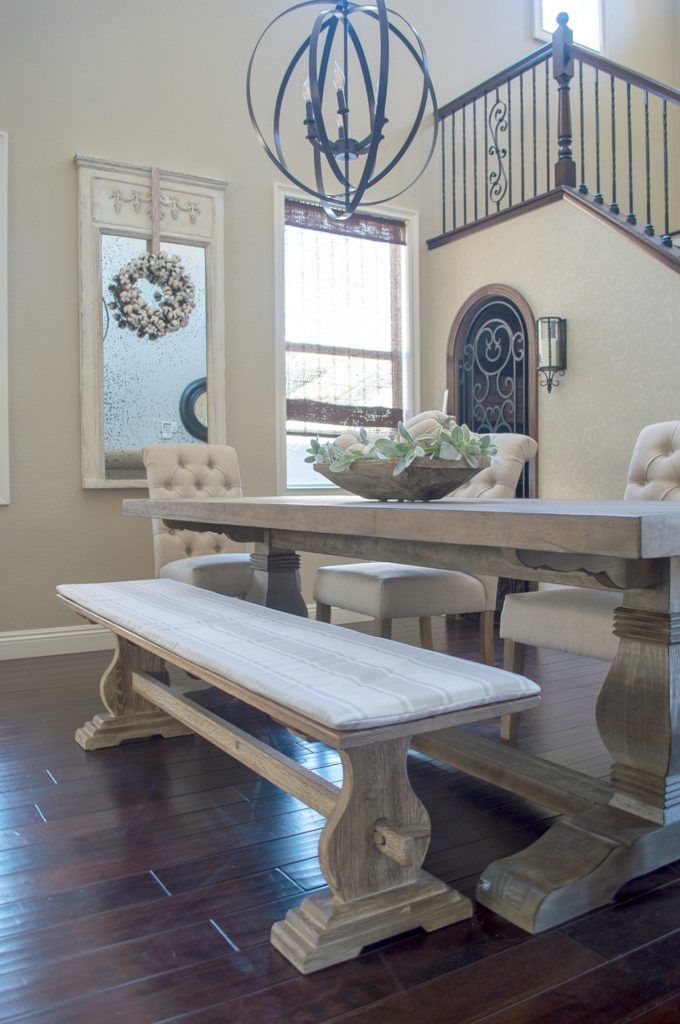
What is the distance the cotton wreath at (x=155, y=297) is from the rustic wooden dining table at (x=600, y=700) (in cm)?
279

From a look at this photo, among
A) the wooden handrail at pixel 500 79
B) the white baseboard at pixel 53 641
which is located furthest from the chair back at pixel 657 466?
the wooden handrail at pixel 500 79

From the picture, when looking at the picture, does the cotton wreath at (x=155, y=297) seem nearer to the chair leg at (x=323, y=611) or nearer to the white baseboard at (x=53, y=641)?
the white baseboard at (x=53, y=641)

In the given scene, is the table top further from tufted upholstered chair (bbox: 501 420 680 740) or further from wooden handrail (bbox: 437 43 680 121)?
wooden handrail (bbox: 437 43 680 121)

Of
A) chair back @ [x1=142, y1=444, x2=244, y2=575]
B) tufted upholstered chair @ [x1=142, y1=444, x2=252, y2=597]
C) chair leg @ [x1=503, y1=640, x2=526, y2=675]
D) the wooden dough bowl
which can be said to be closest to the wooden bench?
the wooden dough bowl

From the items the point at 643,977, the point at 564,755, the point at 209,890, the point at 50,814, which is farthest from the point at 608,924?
the point at 50,814

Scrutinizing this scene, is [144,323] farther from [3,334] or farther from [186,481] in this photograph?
[186,481]

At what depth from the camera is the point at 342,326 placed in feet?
16.9

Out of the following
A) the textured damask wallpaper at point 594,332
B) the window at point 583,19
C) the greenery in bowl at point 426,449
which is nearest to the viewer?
the greenery in bowl at point 426,449

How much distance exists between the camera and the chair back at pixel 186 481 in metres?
3.78

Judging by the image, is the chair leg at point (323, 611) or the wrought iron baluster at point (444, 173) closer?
the chair leg at point (323, 611)

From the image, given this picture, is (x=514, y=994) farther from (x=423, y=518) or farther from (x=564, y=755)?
(x=564, y=755)

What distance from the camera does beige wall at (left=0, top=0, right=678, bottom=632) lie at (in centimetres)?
410

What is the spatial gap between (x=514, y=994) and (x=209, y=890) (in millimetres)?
646

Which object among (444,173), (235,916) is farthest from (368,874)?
(444,173)
